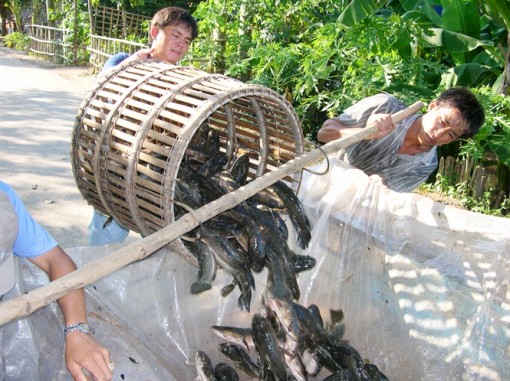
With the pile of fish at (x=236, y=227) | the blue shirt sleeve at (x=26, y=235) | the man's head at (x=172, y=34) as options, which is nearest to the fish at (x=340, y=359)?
the pile of fish at (x=236, y=227)

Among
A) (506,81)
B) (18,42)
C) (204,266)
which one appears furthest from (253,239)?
(18,42)

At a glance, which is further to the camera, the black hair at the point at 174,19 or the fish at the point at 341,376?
the black hair at the point at 174,19

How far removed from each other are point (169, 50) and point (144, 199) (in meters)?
1.15

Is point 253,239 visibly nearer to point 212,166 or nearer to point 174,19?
point 212,166

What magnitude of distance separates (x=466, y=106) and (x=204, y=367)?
186 centimetres

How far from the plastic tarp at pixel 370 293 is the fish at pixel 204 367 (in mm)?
117

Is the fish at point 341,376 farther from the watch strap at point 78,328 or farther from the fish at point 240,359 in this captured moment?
the watch strap at point 78,328

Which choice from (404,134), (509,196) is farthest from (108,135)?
(509,196)

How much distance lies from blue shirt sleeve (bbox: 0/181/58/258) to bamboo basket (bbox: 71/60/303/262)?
0.36 meters

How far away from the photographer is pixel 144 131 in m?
1.98

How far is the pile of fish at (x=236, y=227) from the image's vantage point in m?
2.11

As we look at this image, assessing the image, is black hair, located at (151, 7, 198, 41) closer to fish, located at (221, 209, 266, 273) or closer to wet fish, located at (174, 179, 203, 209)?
wet fish, located at (174, 179, 203, 209)

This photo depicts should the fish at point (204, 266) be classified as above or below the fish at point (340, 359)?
above

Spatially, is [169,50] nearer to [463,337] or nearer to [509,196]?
[463,337]
